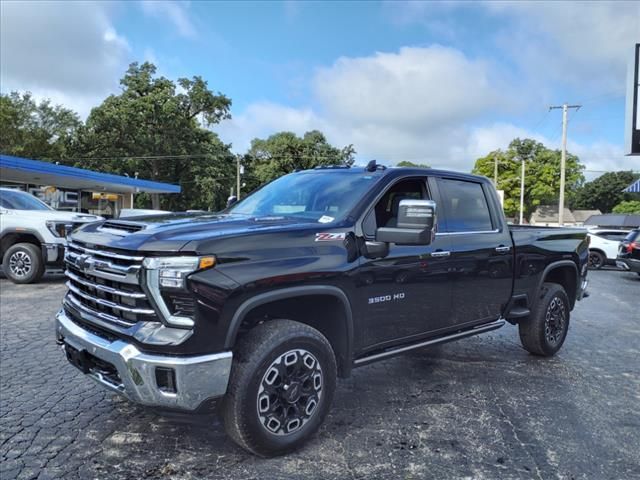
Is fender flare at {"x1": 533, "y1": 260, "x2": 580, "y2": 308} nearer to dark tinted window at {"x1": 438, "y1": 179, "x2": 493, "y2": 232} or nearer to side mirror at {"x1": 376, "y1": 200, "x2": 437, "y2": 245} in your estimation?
dark tinted window at {"x1": 438, "y1": 179, "x2": 493, "y2": 232}

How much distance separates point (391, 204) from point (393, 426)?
1.72 m

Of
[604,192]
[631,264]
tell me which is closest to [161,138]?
[631,264]

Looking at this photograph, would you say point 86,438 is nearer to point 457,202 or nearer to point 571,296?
point 457,202

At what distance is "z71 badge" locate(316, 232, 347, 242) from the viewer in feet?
11.0

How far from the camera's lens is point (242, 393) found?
293cm

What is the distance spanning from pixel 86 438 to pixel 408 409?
2.39 meters

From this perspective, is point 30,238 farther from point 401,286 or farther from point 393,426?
point 393,426

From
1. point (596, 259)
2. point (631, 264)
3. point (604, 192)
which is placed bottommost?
point (596, 259)

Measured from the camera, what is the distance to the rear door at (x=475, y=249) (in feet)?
14.3

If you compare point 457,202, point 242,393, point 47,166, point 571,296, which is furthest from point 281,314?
point 47,166

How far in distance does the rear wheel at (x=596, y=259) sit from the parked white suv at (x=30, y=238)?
49.2 feet

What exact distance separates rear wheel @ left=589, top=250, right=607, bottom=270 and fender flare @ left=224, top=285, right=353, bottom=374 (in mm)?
15641

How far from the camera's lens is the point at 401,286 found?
12.5ft

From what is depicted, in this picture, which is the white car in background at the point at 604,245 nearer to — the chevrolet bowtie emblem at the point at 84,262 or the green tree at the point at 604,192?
the chevrolet bowtie emblem at the point at 84,262
